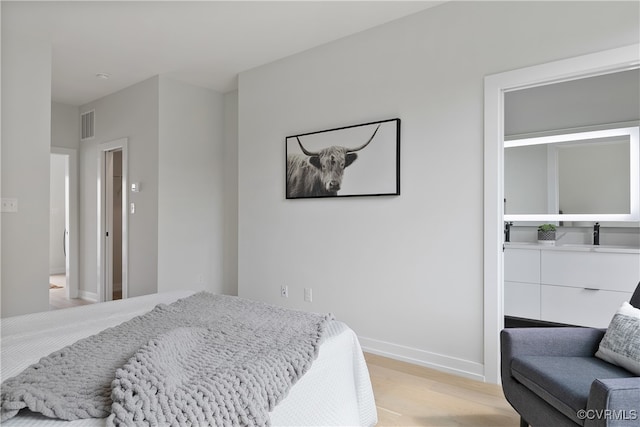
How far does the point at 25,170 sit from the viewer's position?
279cm

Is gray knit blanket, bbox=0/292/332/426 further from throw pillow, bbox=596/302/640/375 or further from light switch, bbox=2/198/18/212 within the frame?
light switch, bbox=2/198/18/212

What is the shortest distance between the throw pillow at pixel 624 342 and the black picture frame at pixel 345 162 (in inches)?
60.6

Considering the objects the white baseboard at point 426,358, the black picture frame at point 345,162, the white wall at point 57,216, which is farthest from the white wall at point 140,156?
the white wall at point 57,216

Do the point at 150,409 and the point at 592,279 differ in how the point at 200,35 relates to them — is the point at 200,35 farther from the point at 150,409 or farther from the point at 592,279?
the point at 592,279

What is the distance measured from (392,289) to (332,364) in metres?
1.52

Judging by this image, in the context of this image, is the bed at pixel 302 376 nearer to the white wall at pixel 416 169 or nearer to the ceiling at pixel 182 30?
the white wall at pixel 416 169

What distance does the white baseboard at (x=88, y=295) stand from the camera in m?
4.91

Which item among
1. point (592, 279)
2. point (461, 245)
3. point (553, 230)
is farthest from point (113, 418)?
point (553, 230)

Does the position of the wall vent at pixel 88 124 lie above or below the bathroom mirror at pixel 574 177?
above

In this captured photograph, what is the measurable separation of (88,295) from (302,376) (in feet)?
16.1

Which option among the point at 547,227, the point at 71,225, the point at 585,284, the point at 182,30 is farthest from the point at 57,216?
the point at 585,284

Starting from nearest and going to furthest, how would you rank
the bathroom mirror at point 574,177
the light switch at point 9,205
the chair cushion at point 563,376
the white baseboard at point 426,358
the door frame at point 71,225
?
1. the chair cushion at point 563,376
2. the white baseboard at point 426,358
3. the light switch at point 9,205
4. the bathroom mirror at point 574,177
5. the door frame at point 71,225

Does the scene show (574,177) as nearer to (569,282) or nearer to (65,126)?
(569,282)

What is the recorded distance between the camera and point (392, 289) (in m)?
2.91
